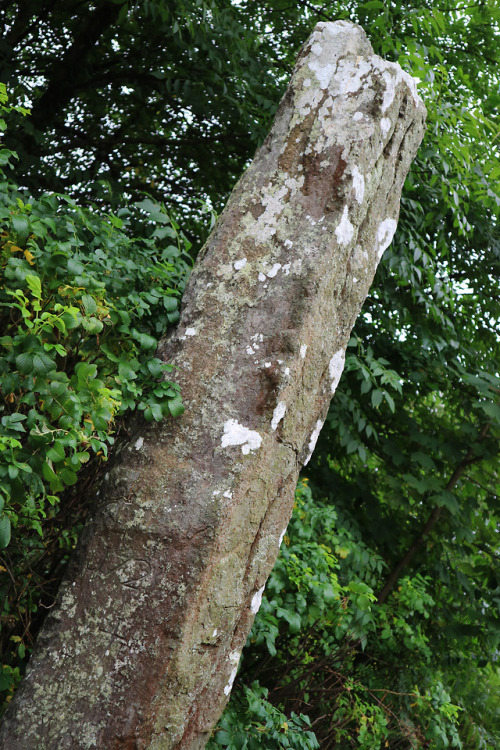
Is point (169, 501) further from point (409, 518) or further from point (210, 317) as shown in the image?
point (409, 518)

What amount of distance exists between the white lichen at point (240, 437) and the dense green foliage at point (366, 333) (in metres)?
0.72

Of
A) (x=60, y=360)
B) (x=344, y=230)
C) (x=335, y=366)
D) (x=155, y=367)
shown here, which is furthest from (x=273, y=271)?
(x=60, y=360)

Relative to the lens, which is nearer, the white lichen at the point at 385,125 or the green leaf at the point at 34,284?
the green leaf at the point at 34,284

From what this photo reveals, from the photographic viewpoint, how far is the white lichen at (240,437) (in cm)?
219

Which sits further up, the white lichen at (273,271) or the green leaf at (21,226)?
the green leaf at (21,226)

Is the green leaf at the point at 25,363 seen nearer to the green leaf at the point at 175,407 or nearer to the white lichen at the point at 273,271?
the green leaf at the point at 175,407

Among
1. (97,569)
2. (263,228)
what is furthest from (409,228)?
(97,569)

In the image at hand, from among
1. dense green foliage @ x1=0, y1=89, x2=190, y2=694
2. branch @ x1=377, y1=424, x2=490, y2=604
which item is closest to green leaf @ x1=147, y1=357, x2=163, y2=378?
dense green foliage @ x1=0, y1=89, x2=190, y2=694

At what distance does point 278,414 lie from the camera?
2283 mm

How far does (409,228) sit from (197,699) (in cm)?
357

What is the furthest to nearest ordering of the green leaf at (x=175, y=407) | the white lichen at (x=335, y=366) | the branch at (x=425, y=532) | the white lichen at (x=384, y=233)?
1. the branch at (x=425, y=532)
2. the white lichen at (x=384, y=233)
3. the white lichen at (x=335, y=366)
4. the green leaf at (x=175, y=407)

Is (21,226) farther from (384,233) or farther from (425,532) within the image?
(425,532)

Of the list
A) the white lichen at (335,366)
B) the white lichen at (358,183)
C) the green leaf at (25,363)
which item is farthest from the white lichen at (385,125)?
the green leaf at (25,363)

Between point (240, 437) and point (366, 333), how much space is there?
304 cm
